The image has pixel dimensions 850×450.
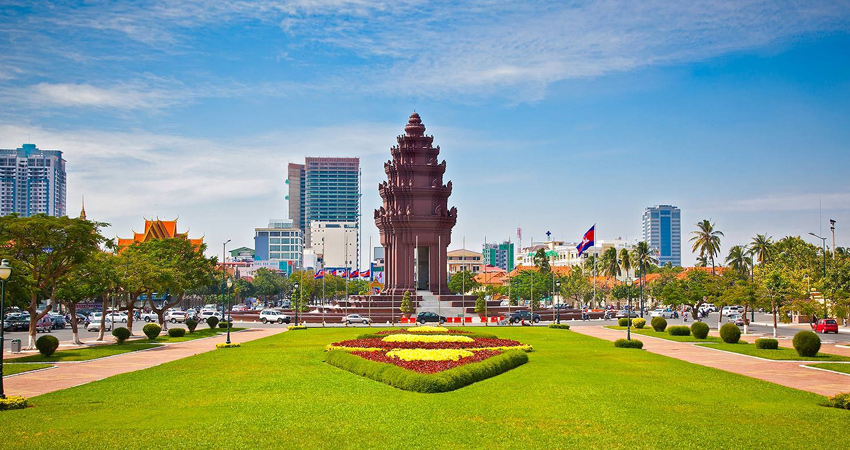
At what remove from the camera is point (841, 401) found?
24.2m

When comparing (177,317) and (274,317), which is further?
(177,317)

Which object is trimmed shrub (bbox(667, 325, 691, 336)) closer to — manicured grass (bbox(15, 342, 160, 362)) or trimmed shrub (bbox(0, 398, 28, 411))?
manicured grass (bbox(15, 342, 160, 362))

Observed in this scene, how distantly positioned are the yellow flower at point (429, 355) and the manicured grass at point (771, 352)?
16.9 m

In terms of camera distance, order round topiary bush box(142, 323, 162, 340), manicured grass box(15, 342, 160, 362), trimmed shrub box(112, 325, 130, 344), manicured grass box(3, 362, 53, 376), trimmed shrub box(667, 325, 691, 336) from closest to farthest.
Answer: manicured grass box(3, 362, 53, 376)
manicured grass box(15, 342, 160, 362)
trimmed shrub box(112, 325, 130, 344)
round topiary bush box(142, 323, 162, 340)
trimmed shrub box(667, 325, 691, 336)

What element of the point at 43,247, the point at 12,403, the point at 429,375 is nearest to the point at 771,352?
the point at 429,375

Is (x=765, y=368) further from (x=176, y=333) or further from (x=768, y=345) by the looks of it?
(x=176, y=333)

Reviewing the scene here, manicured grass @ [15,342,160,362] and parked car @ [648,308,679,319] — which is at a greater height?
manicured grass @ [15,342,160,362]

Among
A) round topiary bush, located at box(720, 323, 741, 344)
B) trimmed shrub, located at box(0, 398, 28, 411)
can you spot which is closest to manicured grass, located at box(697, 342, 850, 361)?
round topiary bush, located at box(720, 323, 741, 344)

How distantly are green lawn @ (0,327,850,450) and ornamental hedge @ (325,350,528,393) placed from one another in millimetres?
468

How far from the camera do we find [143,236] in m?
131

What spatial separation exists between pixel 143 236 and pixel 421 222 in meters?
58.5

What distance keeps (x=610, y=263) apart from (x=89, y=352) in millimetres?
120406

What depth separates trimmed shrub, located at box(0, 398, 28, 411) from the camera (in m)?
23.6

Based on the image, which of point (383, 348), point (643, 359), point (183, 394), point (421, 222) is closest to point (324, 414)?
point (183, 394)
